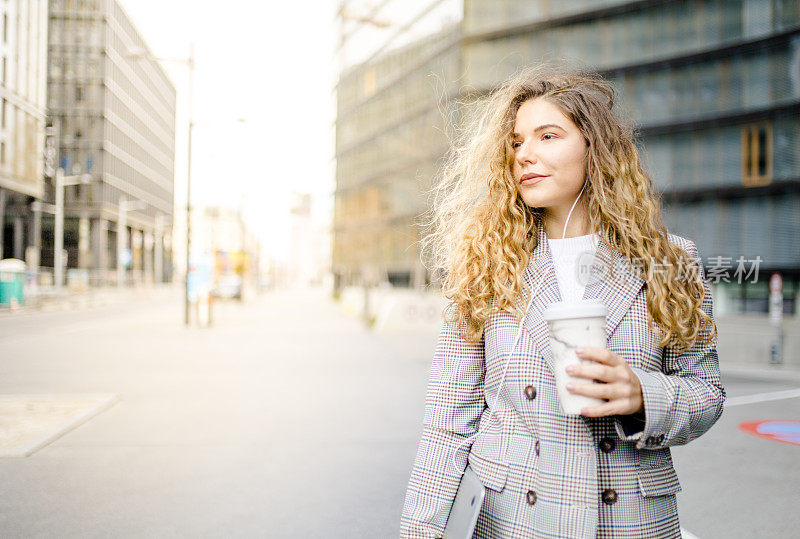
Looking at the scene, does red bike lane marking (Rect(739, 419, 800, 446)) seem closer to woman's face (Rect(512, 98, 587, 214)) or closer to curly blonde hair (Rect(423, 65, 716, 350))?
curly blonde hair (Rect(423, 65, 716, 350))

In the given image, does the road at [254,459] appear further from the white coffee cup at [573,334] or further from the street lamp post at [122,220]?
the street lamp post at [122,220]

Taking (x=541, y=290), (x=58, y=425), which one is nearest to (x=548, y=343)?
(x=541, y=290)

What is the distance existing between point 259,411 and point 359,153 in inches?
2009

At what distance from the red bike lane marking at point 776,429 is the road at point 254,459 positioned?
195mm

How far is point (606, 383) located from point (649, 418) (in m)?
0.19

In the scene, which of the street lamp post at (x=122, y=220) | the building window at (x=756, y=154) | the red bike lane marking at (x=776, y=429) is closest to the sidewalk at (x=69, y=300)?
the street lamp post at (x=122, y=220)

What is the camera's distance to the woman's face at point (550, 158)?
2.03 metres

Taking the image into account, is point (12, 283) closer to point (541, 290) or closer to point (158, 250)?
point (541, 290)

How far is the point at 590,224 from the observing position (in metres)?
2.12

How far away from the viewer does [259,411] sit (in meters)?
7.82

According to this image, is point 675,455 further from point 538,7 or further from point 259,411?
point 538,7

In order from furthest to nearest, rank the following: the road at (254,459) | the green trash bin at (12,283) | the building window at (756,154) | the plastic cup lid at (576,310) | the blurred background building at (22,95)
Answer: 1. the building window at (756,154)
2. the green trash bin at (12,283)
3. the blurred background building at (22,95)
4. the road at (254,459)
5. the plastic cup lid at (576,310)

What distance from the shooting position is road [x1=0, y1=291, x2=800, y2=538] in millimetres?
4355

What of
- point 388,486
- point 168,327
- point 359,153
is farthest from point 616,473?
point 359,153
